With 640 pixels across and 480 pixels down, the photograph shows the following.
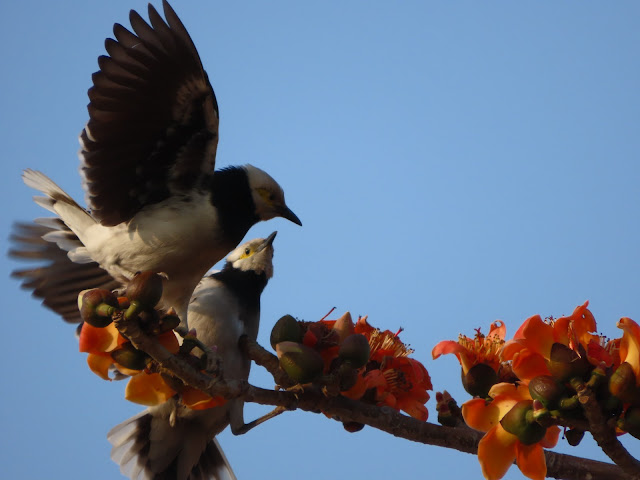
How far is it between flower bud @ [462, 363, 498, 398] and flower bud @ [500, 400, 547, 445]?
41 cm

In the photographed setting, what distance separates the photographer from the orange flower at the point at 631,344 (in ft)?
6.70

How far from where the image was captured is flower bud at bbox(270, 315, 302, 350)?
272 cm

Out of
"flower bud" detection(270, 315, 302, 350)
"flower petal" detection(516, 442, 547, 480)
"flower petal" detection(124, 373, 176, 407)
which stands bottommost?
"flower petal" detection(516, 442, 547, 480)

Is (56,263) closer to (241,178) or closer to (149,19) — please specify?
(241,178)

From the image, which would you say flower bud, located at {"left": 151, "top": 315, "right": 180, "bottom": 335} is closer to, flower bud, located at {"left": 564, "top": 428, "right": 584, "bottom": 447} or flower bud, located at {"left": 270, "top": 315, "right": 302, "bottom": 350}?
flower bud, located at {"left": 270, "top": 315, "right": 302, "bottom": 350}

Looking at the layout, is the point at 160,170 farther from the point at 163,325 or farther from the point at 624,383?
the point at 624,383

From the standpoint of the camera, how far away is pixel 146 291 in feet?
8.21

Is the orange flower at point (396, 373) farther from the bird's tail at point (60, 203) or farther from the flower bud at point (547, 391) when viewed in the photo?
the bird's tail at point (60, 203)

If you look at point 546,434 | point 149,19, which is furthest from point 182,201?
point 546,434

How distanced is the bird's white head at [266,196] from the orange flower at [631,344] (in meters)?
2.98

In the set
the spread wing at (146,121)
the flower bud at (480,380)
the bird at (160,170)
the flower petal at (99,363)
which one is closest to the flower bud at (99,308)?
the flower petal at (99,363)

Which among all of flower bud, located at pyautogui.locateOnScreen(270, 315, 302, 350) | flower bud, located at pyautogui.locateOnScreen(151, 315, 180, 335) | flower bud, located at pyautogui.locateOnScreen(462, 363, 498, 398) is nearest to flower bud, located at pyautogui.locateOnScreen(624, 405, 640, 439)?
flower bud, located at pyautogui.locateOnScreen(462, 363, 498, 398)

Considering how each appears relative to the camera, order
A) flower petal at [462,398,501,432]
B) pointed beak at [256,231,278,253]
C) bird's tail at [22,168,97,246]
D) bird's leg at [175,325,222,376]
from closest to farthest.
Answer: flower petal at [462,398,501,432], bird's leg at [175,325,222,376], bird's tail at [22,168,97,246], pointed beak at [256,231,278,253]

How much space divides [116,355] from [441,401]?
117cm
